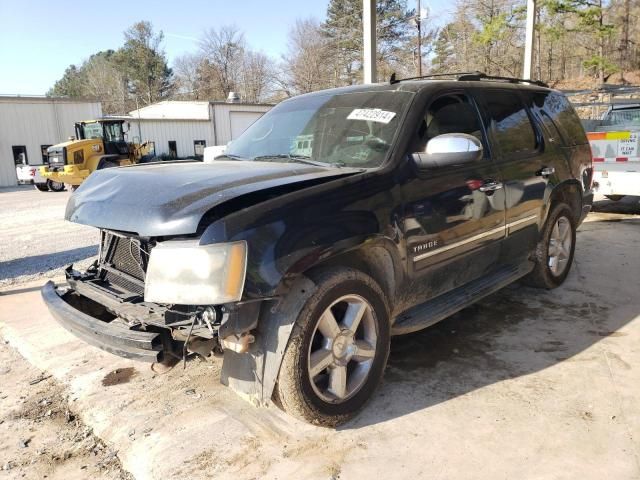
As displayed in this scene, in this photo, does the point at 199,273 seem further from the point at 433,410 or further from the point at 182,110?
the point at 182,110

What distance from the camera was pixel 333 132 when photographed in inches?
141

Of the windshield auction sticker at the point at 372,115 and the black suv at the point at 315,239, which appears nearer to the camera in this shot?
the black suv at the point at 315,239

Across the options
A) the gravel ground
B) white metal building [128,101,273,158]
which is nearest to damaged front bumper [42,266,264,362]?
the gravel ground

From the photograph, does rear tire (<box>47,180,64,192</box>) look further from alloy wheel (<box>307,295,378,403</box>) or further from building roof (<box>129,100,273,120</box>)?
alloy wheel (<box>307,295,378,403</box>)

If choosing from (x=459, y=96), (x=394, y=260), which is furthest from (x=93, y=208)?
(x=459, y=96)

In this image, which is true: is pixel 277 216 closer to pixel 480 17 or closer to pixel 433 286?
pixel 433 286

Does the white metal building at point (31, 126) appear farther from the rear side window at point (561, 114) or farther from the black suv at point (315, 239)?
the rear side window at point (561, 114)

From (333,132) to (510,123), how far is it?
1698 mm

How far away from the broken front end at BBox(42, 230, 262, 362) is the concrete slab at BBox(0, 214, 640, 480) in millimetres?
586

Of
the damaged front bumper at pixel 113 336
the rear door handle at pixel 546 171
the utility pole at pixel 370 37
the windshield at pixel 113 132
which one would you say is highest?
the utility pole at pixel 370 37

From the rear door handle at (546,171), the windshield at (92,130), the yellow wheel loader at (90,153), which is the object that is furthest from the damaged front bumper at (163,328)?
the windshield at (92,130)

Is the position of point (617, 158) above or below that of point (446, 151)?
below

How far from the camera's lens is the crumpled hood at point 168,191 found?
2.45m

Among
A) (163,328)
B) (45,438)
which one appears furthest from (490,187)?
(45,438)
